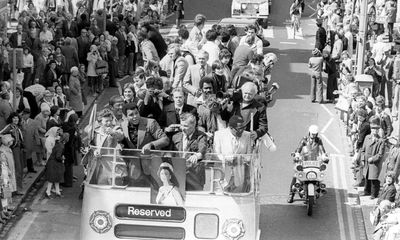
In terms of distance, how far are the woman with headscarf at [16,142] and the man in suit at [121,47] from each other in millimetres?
11158

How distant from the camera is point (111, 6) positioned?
137ft

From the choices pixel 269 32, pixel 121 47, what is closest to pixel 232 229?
pixel 121 47

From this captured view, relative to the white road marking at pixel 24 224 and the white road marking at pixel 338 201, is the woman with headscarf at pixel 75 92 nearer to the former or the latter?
the white road marking at pixel 24 224

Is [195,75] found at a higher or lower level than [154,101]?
lower

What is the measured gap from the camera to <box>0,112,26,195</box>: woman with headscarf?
83.7 feet

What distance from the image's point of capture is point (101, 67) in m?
34.8

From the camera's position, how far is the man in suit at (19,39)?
33438 millimetres

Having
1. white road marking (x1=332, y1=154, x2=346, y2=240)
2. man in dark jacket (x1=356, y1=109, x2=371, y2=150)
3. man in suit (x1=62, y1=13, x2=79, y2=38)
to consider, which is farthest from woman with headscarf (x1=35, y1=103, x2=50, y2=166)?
man in suit (x1=62, y1=13, x2=79, y2=38)

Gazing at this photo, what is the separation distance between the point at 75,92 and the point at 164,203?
1318 cm

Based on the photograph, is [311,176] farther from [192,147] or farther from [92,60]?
[92,60]

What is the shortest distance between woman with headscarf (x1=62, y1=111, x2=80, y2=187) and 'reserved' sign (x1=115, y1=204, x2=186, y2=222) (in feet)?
26.0

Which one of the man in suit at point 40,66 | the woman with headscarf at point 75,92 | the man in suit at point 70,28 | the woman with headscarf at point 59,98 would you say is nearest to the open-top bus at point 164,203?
the woman with headscarf at point 59,98

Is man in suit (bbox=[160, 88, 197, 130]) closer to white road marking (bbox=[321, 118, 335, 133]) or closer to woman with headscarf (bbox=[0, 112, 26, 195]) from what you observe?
woman with headscarf (bbox=[0, 112, 26, 195])

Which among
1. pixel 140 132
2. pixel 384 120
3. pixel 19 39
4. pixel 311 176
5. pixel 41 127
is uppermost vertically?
pixel 140 132
